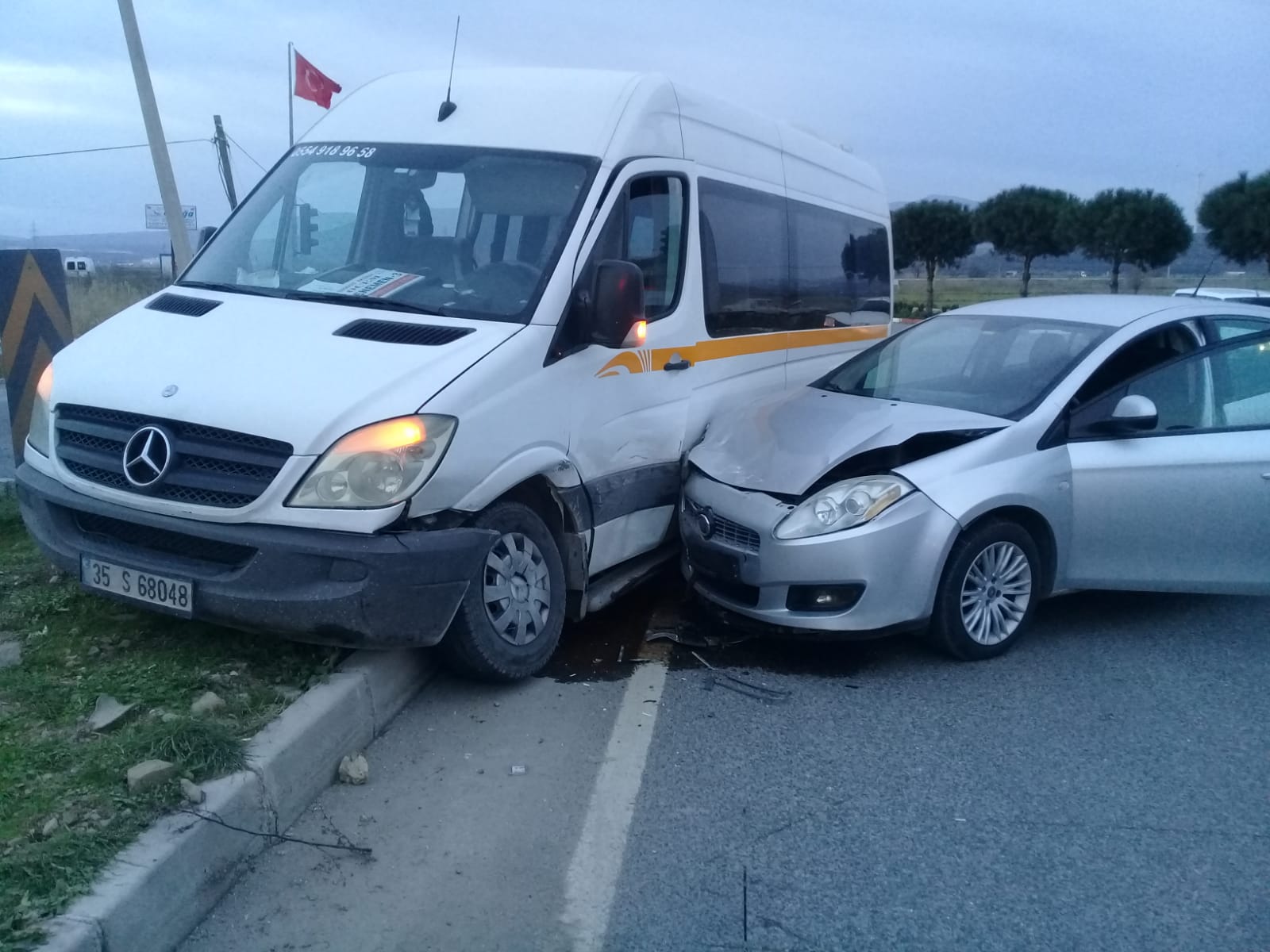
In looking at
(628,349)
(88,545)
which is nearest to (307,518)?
(88,545)

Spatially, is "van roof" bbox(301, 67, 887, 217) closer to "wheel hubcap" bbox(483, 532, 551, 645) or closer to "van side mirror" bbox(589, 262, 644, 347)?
"van side mirror" bbox(589, 262, 644, 347)

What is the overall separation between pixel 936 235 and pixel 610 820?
40404 millimetres

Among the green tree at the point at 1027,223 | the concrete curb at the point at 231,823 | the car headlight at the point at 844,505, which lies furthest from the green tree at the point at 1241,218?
the concrete curb at the point at 231,823

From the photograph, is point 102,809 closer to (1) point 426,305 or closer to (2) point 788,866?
(2) point 788,866

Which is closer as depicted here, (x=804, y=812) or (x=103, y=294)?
(x=804, y=812)

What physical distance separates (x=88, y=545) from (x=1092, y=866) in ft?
12.8

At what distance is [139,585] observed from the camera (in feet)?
14.8

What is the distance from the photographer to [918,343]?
697 centimetres

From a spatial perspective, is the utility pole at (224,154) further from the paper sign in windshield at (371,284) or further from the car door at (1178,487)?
the car door at (1178,487)

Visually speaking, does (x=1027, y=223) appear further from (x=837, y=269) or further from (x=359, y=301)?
(x=359, y=301)

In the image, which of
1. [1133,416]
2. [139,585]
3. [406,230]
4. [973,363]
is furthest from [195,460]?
[1133,416]

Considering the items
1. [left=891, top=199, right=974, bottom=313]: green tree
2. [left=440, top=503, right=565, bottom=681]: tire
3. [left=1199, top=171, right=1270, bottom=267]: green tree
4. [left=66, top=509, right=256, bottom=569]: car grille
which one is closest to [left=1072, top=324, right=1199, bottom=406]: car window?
[left=440, top=503, right=565, bottom=681]: tire

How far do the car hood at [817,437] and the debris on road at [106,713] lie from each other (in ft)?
9.61

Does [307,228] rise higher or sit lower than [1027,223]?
lower
